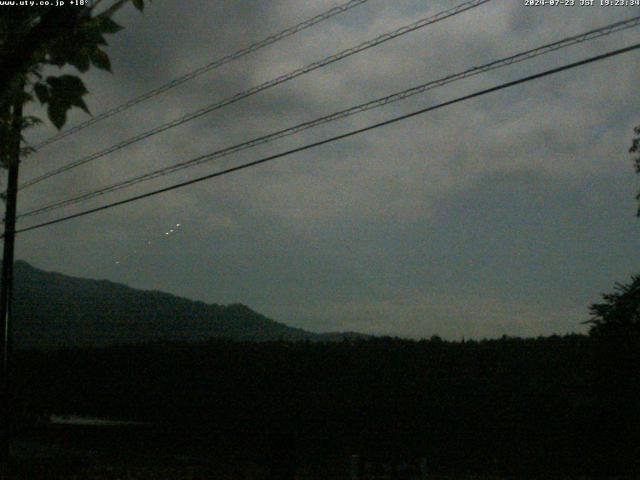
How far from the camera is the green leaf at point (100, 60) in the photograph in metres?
4.31

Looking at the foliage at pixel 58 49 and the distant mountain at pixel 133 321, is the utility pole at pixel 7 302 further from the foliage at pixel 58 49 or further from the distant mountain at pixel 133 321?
the distant mountain at pixel 133 321

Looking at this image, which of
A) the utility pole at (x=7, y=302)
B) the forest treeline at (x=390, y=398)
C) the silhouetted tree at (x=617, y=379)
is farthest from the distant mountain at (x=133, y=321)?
the utility pole at (x=7, y=302)

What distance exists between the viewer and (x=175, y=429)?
114ft

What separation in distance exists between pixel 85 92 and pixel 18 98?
1.20 meters

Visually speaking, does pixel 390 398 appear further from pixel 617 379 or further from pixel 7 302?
pixel 7 302

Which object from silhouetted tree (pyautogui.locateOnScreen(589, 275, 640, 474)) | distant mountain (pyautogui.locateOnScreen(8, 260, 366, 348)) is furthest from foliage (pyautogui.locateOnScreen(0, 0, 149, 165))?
distant mountain (pyautogui.locateOnScreen(8, 260, 366, 348))

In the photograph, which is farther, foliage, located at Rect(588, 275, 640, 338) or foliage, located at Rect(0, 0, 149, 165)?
foliage, located at Rect(588, 275, 640, 338)

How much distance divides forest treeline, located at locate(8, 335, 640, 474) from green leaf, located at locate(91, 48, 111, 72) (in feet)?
59.1

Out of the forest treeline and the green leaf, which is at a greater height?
the green leaf

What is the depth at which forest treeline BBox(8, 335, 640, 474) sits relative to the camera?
23750 mm

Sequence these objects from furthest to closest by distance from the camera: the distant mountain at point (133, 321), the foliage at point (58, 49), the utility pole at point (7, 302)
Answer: the distant mountain at point (133, 321) → the utility pole at point (7, 302) → the foliage at point (58, 49)

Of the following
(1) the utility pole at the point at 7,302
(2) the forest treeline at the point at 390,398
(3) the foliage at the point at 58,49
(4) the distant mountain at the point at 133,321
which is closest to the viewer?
(3) the foliage at the point at 58,49

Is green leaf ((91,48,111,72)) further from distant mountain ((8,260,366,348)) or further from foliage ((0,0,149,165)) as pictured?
distant mountain ((8,260,366,348))

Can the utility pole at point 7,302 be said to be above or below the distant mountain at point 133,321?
below
